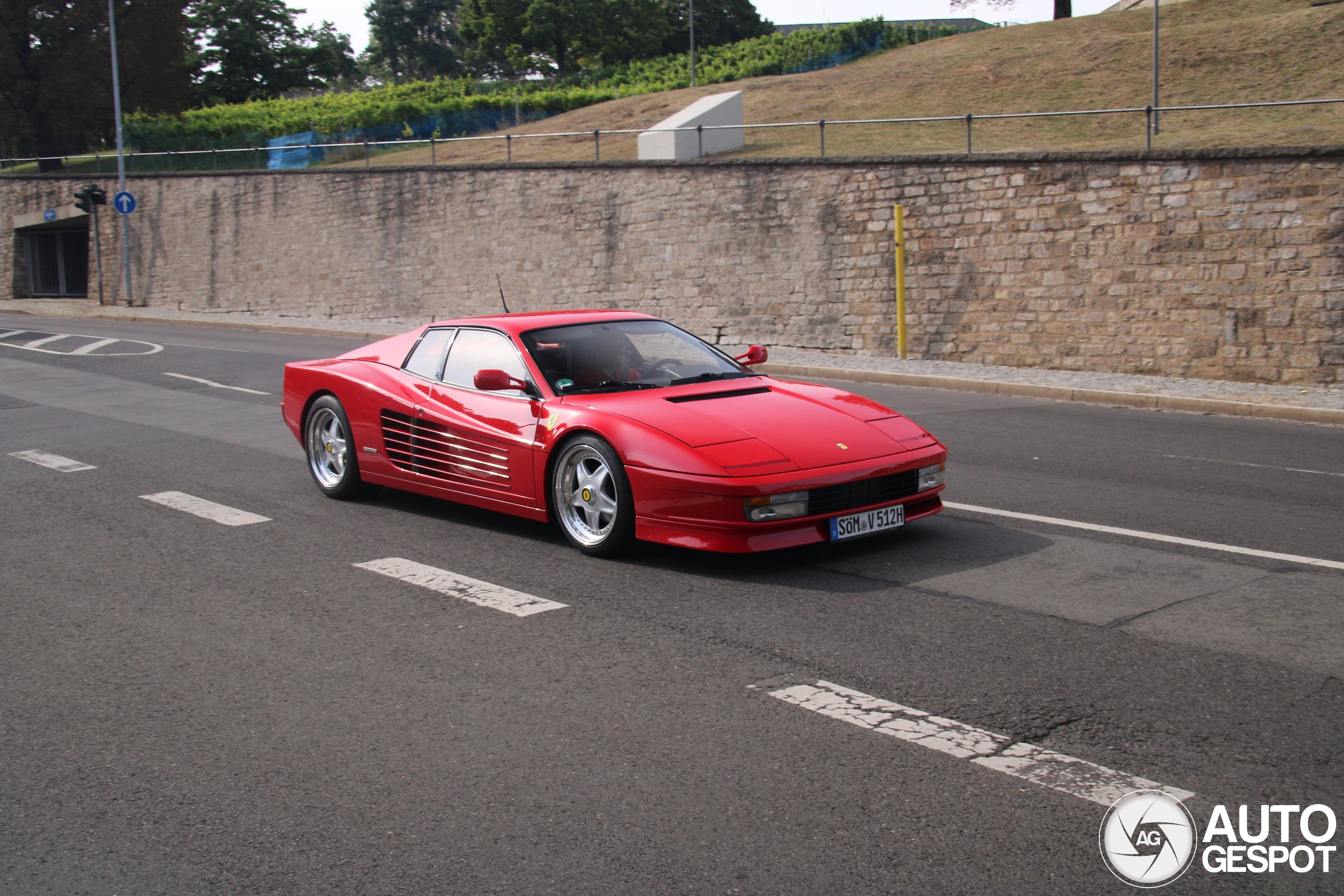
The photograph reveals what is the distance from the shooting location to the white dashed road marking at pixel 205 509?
7.80 metres

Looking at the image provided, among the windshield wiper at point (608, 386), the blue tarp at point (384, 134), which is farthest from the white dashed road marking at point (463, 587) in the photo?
Result: the blue tarp at point (384, 134)

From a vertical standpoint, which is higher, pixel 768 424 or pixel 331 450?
pixel 768 424

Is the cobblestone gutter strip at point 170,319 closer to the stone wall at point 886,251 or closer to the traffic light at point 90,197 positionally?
the stone wall at point 886,251

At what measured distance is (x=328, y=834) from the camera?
3.40 meters

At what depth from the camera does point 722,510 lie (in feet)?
19.8

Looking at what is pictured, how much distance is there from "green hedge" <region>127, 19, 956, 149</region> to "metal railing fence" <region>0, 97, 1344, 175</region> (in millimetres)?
695

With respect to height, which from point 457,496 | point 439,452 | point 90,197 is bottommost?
point 457,496

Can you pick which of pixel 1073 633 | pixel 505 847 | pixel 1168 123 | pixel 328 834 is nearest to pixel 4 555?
pixel 328 834

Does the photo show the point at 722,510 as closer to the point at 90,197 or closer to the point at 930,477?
the point at 930,477

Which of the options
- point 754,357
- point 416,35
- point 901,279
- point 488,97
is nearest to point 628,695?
point 754,357

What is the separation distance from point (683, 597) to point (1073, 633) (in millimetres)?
1793

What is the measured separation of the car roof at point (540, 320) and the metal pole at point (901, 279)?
11.7 meters

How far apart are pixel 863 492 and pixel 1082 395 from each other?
30.0ft

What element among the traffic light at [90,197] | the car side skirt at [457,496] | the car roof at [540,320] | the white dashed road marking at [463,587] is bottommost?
the white dashed road marking at [463,587]
